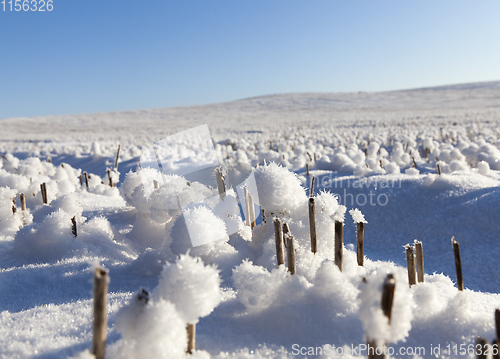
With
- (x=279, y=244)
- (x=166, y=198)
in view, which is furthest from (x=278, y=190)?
(x=166, y=198)

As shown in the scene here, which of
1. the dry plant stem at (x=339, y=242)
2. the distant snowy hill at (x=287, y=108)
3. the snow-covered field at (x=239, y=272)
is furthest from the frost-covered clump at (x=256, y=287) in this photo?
the distant snowy hill at (x=287, y=108)

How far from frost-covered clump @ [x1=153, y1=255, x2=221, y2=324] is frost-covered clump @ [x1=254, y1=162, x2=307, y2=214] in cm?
79

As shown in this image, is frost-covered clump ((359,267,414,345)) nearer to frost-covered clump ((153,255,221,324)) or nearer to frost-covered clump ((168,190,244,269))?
frost-covered clump ((153,255,221,324))

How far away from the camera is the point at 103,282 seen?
618 millimetres

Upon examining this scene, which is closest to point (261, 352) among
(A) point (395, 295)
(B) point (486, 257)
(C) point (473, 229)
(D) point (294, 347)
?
(D) point (294, 347)

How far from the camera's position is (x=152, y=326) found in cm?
70

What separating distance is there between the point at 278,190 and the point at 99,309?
0.96 meters

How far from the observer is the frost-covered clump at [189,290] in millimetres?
733

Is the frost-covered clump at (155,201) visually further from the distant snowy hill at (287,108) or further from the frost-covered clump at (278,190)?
the distant snowy hill at (287,108)

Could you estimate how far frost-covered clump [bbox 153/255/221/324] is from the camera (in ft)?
2.41

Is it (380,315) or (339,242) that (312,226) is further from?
(380,315)

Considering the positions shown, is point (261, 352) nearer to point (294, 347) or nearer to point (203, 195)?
point (294, 347)

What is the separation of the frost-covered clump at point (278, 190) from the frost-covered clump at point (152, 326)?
33.6 inches

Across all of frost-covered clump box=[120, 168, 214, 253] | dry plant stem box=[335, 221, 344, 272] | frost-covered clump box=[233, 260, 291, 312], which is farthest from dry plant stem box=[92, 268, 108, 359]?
frost-covered clump box=[120, 168, 214, 253]
